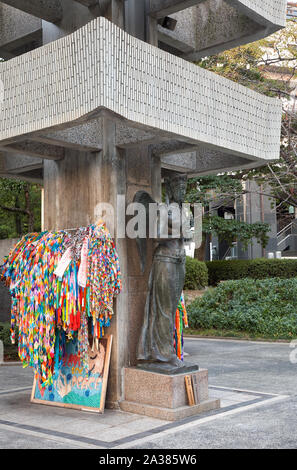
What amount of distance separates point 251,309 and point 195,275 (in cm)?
627

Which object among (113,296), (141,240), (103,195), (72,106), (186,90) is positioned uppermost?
(186,90)

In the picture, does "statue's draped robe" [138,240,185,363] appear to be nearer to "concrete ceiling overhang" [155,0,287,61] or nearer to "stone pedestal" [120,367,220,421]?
"stone pedestal" [120,367,220,421]

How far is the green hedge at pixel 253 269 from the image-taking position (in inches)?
875

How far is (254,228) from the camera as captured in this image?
875 inches

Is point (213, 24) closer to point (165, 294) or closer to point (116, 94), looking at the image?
point (116, 94)

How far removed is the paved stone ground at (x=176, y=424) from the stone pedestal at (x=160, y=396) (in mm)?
113

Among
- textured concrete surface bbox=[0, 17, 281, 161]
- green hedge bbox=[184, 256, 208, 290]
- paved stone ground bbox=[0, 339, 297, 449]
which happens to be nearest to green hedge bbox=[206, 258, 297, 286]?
green hedge bbox=[184, 256, 208, 290]

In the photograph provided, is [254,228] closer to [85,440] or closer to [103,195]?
[103,195]

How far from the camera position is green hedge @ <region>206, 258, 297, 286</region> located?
22234mm

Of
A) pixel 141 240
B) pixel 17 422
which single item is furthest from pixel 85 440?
pixel 141 240

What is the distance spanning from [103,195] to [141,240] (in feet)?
2.22

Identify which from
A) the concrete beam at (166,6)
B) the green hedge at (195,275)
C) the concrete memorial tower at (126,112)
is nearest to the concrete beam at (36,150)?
the concrete memorial tower at (126,112)

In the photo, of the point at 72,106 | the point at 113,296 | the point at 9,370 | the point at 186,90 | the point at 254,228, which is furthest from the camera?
the point at 254,228
